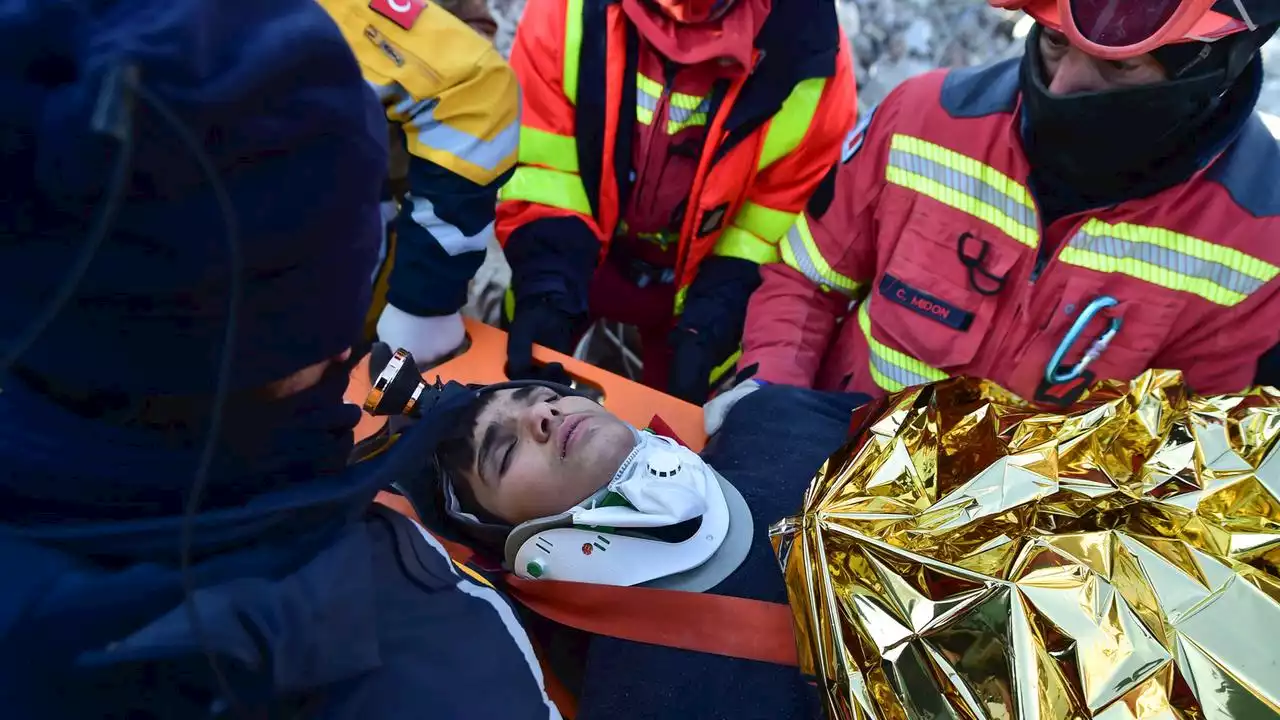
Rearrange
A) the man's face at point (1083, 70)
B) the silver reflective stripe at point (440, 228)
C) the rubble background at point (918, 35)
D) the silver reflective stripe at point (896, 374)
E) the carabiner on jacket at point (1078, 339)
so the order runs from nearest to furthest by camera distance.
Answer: the man's face at point (1083, 70) < the carabiner on jacket at point (1078, 339) < the silver reflective stripe at point (440, 228) < the silver reflective stripe at point (896, 374) < the rubble background at point (918, 35)

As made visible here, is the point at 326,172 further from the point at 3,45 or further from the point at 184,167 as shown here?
the point at 3,45

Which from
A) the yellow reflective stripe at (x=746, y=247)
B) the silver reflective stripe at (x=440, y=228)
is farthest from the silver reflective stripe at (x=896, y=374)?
the silver reflective stripe at (x=440, y=228)

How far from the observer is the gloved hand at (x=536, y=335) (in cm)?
198

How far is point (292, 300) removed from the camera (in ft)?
2.29

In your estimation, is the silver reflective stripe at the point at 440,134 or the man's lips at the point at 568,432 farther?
the silver reflective stripe at the point at 440,134

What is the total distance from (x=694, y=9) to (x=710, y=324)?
79 centimetres

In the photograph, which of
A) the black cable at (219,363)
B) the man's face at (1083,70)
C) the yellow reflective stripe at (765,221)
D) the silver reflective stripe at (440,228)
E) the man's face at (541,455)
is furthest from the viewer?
the yellow reflective stripe at (765,221)

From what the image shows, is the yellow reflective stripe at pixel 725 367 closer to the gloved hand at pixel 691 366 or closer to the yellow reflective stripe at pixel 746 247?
the gloved hand at pixel 691 366

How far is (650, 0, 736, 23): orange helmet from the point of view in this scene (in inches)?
72.5

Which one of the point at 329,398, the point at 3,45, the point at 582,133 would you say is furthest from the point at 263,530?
the point at 582,133

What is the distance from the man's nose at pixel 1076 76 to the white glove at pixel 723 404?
0.82m

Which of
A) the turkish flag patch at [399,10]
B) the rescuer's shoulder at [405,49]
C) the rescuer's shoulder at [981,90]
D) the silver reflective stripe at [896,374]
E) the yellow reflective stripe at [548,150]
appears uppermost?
the rescuer's shoulder at [981,90]

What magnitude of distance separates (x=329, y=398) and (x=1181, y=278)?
5.21ft

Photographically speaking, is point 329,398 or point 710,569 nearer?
point 329,398
